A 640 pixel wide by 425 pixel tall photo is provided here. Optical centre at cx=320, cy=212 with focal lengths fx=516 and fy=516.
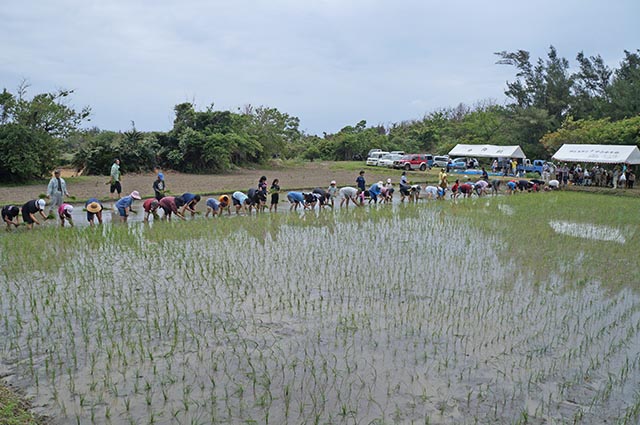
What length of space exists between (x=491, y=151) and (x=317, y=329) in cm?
2746

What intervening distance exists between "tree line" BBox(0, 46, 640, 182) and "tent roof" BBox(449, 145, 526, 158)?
8.46 ft

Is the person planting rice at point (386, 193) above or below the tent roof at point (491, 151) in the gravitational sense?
below

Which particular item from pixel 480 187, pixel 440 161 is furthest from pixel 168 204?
pixel 440 161

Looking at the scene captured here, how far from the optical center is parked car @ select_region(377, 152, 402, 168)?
1315 inches

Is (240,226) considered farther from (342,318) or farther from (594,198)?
(594,198)

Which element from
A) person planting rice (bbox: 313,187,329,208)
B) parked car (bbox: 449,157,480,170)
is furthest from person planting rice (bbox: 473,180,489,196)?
parked car (bbox: 449,157,480,170)

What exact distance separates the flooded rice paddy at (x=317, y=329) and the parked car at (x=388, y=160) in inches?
930

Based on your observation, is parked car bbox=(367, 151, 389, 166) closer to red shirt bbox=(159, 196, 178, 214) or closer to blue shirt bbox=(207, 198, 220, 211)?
blue shirt bbox=(207, 198, 220, 211)

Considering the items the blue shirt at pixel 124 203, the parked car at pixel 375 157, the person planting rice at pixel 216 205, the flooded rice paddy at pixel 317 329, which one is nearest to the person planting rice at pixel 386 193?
the person planting rice at pixel 216 205

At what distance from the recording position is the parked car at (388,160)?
3341 cm

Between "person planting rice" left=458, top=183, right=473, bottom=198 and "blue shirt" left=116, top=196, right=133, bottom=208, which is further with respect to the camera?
"person planting rice" left=458, top=183, right=473, bottom=198

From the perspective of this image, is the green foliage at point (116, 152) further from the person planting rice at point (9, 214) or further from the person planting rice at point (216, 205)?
the person planting rice at point (9, 214)

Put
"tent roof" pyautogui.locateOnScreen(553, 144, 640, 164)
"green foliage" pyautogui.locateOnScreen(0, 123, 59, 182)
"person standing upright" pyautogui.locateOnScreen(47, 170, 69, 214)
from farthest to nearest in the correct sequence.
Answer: "tent roof" pyautogui.locateOnScreen(553, 144, 640, 164)
"green foliage" pyautogui.locateOnScreen(0, 123, 59, 182)
"person standing upright" pyautogui.locateOnScreen(47, 170, 69, 214)

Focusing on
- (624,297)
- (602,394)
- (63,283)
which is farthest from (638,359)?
(63,283)
